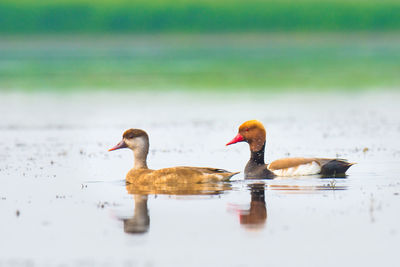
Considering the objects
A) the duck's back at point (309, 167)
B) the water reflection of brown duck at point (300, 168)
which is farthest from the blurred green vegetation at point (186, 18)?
the duck's back at point (309, 167)

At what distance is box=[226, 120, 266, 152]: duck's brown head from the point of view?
53.8 feet

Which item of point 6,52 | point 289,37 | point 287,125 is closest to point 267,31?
point 289,37

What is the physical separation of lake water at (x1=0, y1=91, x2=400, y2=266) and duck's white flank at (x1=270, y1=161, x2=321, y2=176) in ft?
0.67

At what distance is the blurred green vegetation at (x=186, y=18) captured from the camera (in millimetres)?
97688

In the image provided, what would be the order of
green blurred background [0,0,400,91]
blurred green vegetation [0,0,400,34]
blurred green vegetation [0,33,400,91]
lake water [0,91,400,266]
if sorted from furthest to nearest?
blurred green vegetation [0,0,400,34]
green blurred background [0,0,400,91]
blurred green vegetation [0,33,400,91]
lake water [0,91,400,266]

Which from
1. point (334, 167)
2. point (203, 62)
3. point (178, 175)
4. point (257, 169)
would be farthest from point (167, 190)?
point (203, 62)

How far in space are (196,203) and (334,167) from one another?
3492 mm

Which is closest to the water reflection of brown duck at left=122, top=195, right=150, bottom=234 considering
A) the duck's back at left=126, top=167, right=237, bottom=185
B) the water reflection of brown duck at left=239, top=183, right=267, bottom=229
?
the water reflection of brown duck at left=239, top=183, right=267, bottom=229

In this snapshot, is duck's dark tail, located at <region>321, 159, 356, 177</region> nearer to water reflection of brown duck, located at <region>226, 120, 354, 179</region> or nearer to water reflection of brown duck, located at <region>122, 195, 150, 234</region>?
water reflection of brown duck, located at <region>226, 120, 354, 179</region>

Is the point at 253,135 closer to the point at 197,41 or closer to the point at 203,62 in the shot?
the point at 203,62

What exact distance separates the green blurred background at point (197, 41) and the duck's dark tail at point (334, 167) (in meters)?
32.8

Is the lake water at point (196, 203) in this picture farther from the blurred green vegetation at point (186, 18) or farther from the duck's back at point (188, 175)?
the blurred green vegetation at point (186, 18)

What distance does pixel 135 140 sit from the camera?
15.6 meters

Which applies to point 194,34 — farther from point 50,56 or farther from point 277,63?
point 277,63
